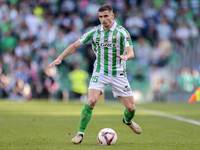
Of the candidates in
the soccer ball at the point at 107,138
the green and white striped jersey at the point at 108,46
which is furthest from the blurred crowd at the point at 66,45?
the soccer ball at the point at 107,138

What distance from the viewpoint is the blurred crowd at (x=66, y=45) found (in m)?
20.3

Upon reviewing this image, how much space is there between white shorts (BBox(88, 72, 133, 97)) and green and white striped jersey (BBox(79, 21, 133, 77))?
0.07 metres

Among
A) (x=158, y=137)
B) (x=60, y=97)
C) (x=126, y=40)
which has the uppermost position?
(x=126, y=40)

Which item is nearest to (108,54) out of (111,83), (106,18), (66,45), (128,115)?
(111,83)

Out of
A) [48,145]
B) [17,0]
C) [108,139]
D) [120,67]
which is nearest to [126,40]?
[120,67]

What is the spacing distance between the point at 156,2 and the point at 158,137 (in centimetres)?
1772

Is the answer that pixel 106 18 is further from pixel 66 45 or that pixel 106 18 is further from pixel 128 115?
pixel 66 45

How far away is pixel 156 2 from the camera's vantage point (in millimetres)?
22922

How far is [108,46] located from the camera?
5.95 meters

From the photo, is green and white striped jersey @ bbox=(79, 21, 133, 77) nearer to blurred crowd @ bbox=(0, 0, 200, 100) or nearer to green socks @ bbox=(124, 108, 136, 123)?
green socks @ bbox=(124, 108, 136, 123)

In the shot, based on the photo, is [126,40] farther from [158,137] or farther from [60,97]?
[60,97]

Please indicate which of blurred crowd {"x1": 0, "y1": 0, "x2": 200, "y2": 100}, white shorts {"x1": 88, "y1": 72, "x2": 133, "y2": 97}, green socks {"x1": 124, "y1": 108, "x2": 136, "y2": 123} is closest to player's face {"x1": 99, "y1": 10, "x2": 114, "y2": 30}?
white shorts {"x1": 88, "y1": 72, "x2": 133, "y2": 97}

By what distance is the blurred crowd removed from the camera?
66.6ft

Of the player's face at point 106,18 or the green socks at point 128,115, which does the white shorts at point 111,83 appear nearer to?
the green socks at point 128,115
